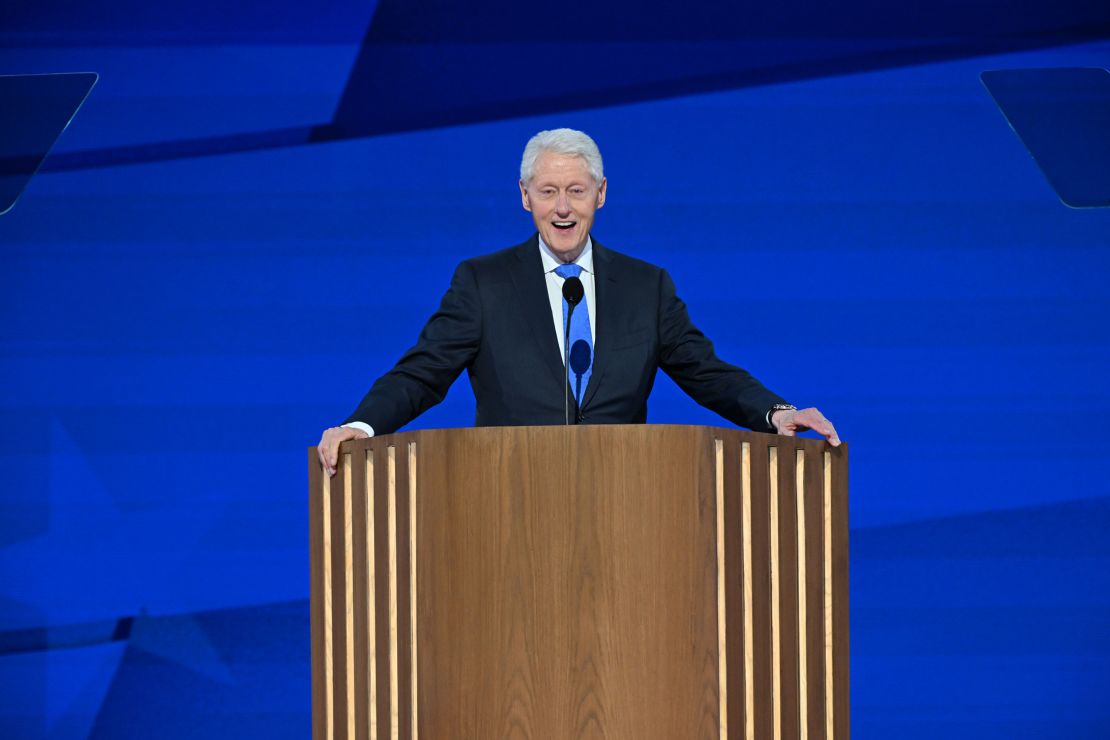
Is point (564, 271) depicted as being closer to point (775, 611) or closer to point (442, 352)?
point (442, 352)

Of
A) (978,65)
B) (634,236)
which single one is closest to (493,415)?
(634,236)

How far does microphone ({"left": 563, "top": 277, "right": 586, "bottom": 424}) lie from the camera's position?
2.53m

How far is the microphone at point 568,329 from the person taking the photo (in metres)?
2.53

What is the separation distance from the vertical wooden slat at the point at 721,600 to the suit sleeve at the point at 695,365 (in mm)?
500

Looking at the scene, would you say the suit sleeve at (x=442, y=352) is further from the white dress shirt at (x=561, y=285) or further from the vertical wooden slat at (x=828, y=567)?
the vertical wooden slat at (x=828, y=567)

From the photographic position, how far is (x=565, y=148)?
2.84 m

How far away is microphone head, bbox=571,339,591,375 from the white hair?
0.33m

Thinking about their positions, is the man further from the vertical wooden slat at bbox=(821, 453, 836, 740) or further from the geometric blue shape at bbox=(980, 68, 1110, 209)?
the geometric blue shape at bbox=(980, 68, 1110, 209)

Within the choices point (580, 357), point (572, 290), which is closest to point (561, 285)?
point (580, 357)

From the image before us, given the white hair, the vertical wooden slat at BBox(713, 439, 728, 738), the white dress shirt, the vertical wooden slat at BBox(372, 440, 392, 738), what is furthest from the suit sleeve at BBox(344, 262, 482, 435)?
the vertical wooden slat at BBox(713, 439, 728, 738)

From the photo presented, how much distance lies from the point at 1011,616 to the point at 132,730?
251 centimetres

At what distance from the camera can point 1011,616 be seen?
424 centimetres

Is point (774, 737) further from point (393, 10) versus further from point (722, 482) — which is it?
point (393, 10)

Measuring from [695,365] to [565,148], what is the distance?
0.52m
